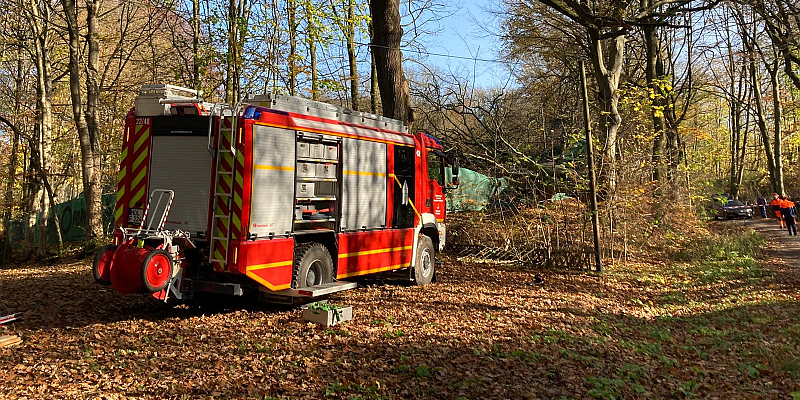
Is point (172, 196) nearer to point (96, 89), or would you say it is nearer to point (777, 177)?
point (96, 89)

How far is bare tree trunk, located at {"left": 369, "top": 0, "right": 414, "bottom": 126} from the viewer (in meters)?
13.3

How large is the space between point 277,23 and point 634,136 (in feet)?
34.5

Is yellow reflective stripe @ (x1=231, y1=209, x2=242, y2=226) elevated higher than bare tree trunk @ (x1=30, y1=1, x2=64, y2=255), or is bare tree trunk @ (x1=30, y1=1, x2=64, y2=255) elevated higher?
bare tree trunk @ (x1=30, y1=1, x2=64, y2=255)

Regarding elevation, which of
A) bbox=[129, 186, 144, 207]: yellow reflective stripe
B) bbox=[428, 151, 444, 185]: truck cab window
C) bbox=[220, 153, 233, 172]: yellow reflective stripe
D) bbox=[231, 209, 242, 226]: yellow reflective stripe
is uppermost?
bbox=[428, 151, 444, 185]: truck cab window

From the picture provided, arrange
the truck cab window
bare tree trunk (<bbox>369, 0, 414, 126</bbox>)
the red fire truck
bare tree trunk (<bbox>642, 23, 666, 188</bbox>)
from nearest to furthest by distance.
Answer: the red fire truck
the truck cab window
bare tree trunk (<bbox>369, 0, 414, 126</bbox>)
bare tree trunk (<bbox>642, 23, 666, 188</bbox>)

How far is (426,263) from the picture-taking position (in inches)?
445

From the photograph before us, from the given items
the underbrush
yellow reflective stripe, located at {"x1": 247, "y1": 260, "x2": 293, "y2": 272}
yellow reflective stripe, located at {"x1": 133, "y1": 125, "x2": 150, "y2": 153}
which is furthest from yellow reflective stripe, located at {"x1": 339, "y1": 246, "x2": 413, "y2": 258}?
the underbrush

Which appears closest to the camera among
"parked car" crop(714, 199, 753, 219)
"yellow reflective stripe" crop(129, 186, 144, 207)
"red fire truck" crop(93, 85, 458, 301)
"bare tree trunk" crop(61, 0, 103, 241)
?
"red fire truck" crop(93, 85, 458, 301)

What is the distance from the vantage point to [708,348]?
809cm

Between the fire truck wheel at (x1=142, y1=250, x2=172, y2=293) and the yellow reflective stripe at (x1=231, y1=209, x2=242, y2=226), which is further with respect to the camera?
the yellow reflective stripe at (x1=231, y1=209, x2=242, y2=226)

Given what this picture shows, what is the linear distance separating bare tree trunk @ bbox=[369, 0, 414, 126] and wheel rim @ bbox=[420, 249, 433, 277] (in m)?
3.78

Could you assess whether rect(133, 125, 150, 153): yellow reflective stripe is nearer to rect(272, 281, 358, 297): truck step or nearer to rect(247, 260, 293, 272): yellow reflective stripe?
rect(247, 260, 293, 272): yellow reflective stripe

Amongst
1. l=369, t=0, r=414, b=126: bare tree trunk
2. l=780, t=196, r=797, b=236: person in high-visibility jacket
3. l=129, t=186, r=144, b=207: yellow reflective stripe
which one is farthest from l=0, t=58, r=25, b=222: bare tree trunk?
l=780, t=196, r=797, b=236: person in high-visibility jacket

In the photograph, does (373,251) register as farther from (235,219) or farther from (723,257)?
(723,257)
